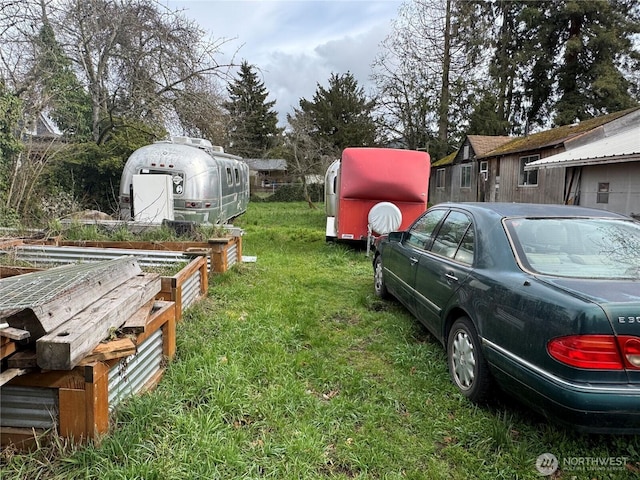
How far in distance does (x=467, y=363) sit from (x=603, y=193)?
1161 centimetres

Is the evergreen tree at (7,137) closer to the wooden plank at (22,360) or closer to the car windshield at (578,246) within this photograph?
the wooden plank at (22,360)

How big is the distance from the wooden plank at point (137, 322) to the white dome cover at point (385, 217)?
251 inches

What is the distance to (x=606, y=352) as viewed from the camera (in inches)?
81.7

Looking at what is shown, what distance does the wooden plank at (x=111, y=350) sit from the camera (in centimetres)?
220

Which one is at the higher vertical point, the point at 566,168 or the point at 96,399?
the point at 566,168

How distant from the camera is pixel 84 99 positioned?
13.1m

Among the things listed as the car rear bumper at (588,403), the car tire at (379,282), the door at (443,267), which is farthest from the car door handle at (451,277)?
the car tire at (379,282)

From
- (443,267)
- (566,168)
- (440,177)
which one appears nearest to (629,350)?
(443,267)

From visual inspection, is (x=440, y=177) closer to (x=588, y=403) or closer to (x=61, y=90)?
(x=61, y=90)

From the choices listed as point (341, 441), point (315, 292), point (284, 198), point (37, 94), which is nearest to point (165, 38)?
point (37, 94)

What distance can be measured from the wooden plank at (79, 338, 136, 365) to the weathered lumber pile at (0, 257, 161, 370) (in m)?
0.04

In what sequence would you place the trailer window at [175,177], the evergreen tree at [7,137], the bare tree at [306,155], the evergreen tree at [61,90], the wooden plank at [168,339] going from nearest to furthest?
the wooden plank at [168,339] → the evergreen tree at [7,137] → the trailer window at [175,177] → the evergreen tree at [61,90] → the bare tree at [306,155]

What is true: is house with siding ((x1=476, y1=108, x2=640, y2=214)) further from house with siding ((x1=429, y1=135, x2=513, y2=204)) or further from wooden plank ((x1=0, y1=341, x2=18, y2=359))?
wooden plank ((x1=0, y1=341, x2=18, y2=359))

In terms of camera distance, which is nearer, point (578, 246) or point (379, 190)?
point (578, 246)
